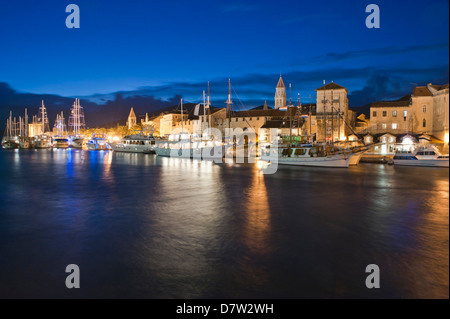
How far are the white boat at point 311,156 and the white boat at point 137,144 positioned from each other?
92.0ft

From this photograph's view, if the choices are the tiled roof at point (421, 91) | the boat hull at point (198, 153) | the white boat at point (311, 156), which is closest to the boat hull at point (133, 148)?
the boat hull at point (198, 153)

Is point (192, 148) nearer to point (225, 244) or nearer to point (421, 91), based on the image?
point (421, 91)

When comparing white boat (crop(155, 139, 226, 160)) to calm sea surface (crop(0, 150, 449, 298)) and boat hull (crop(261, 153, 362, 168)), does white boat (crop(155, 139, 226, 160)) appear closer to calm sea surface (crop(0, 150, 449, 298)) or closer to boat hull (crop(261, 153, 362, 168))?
boat hull (crop(261, 153, 362, 168))

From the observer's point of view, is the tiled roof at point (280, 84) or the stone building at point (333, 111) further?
the tiled roof at point (280, 84)

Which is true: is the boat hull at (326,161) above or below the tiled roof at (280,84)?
below

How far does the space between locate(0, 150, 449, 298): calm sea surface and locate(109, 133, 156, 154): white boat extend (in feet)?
150

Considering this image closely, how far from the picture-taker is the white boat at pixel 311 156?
35500 mm

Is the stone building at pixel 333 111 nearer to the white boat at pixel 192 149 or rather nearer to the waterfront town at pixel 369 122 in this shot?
the waterfront town at pixel 369 122

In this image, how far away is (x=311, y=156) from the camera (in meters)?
37.8

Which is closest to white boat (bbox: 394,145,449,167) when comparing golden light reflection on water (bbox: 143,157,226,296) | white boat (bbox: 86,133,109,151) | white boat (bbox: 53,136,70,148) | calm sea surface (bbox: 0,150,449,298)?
calm sea surface (bbox: 0,150,449,298)

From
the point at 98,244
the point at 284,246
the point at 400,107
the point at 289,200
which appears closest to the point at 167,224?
the point at 98,244
